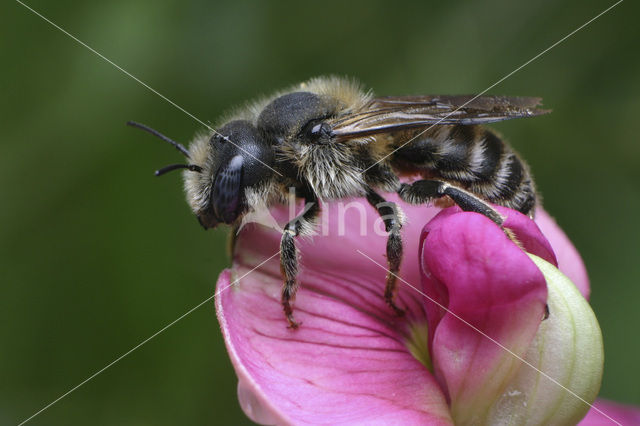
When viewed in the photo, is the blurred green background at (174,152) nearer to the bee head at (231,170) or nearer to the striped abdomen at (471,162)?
the bee head at (231,170)

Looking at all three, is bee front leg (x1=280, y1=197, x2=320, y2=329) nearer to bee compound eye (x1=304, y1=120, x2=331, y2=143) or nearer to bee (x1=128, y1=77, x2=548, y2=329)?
Answer: bee (x1=128, y1=77, x2=548, y2=329)

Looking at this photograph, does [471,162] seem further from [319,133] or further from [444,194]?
[319,133]

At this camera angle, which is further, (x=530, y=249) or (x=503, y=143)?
(x=503, y=143)

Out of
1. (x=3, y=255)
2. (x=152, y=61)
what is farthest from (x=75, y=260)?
(x=152, y=61)

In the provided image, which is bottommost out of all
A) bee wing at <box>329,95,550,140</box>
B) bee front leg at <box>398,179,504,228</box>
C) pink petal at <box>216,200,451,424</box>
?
pink petal at <box>216,200,451,424</box>

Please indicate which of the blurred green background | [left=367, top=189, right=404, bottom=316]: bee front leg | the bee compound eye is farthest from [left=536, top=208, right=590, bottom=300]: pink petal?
the blurred green background

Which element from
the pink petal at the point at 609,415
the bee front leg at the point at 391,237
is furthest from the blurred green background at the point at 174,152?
the bee front leg at the point at 391,237

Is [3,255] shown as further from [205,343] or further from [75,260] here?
[205,343]
